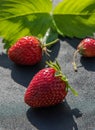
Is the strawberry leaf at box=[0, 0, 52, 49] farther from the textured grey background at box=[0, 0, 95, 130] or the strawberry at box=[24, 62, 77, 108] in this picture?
the strawberry at box=[24, 62, 77, 108]

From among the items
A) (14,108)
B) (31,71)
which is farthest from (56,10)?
(14,108)

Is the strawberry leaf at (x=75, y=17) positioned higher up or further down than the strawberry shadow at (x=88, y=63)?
higher up

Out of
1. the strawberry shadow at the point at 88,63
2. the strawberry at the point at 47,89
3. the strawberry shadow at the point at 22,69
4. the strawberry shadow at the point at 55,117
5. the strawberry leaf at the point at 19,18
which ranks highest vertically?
the strawberry leaf at the point at 19,18

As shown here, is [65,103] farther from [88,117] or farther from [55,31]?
[55,31]

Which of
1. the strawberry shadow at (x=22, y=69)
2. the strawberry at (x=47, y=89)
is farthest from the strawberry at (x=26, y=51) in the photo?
the strawberry at (x=47, y=89)

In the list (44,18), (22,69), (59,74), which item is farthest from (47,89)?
(44,18)

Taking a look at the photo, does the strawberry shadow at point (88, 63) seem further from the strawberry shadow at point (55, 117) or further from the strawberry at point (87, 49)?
the strawberry shadow at point (55, 117)
